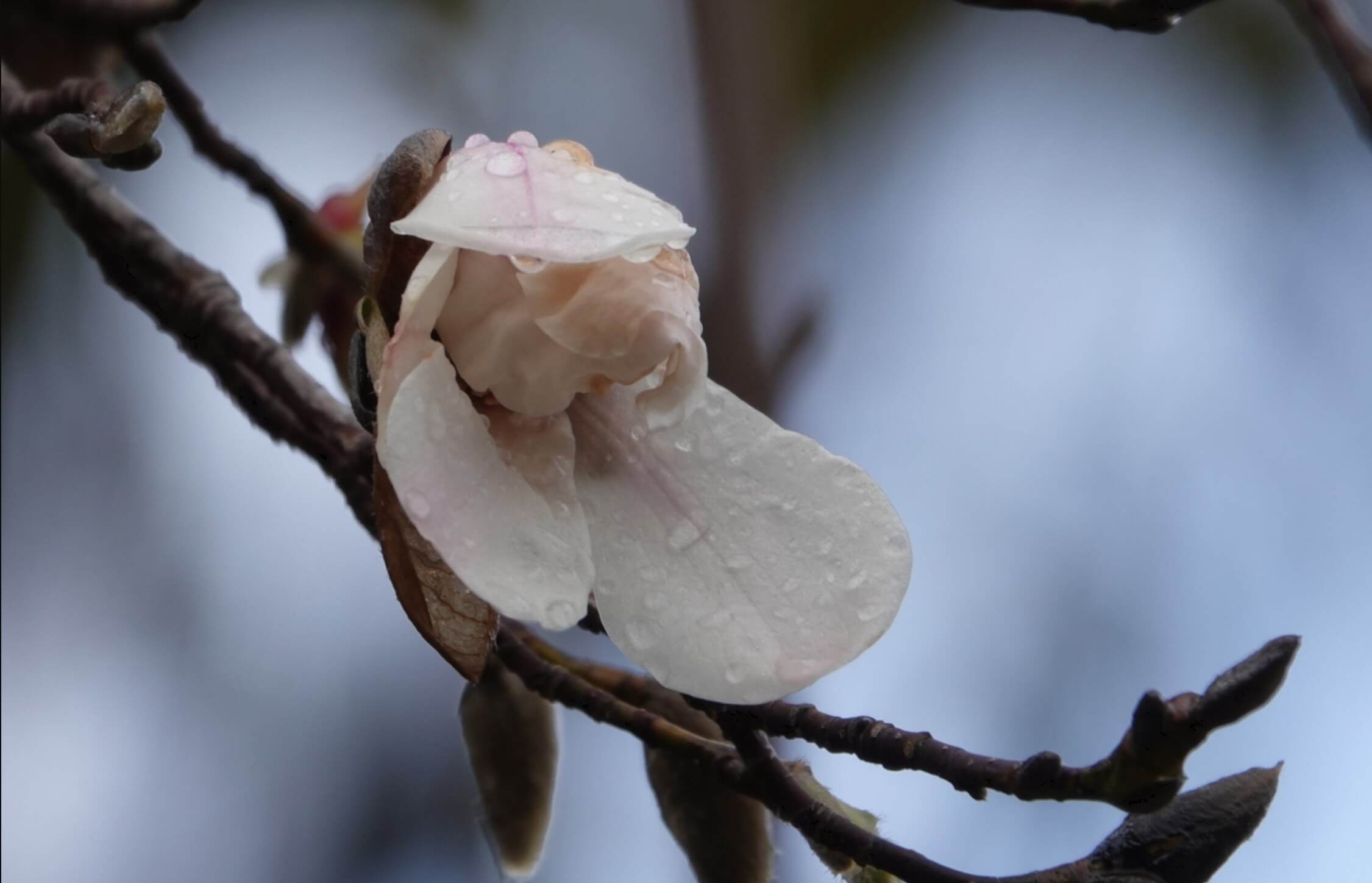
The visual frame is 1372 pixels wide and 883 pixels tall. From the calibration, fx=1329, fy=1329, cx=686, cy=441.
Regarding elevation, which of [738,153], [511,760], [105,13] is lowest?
[738,153]

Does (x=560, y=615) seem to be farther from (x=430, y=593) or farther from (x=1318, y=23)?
(x=1318, y=23)

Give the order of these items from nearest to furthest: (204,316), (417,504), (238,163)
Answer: (417,504)
(204,316)
(238,163)

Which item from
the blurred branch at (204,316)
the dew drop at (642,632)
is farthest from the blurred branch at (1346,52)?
the blurred branch at (204,316)

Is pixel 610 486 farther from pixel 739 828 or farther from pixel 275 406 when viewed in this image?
pixel 275 406

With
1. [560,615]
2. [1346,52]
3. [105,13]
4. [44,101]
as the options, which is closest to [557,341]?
[560,615]

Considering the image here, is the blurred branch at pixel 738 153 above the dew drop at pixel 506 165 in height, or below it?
below

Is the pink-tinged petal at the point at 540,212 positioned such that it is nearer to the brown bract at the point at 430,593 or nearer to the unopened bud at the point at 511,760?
the brown bract at the point at 430,593

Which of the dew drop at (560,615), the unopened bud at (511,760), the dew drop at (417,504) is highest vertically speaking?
the dew drop at (417,504)
